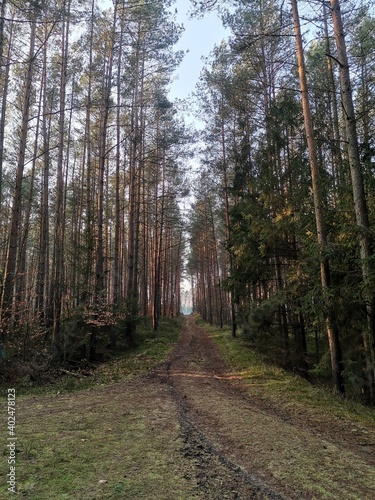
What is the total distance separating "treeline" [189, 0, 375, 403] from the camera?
7215mm

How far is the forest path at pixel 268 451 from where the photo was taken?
→ 2.99m

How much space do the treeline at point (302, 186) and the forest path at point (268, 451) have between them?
8.58 ft

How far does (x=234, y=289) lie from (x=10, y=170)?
19.7 metres

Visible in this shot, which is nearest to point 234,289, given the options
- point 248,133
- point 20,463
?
point 248,133

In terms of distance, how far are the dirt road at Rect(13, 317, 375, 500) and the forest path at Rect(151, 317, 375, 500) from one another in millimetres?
12

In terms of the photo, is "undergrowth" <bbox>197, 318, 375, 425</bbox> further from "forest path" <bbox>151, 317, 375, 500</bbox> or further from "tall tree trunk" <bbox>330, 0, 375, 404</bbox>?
"tall tree trunk" <bbox>330, 0, 375, 404</bbox>

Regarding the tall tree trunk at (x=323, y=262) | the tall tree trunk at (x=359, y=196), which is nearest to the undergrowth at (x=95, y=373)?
the tall tree trunk at (x=323, y=262)

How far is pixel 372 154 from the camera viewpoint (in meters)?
7.76

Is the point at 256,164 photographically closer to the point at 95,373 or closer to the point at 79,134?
the point at 95,373

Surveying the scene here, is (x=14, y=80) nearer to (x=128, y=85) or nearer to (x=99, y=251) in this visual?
(x=128, y=85)

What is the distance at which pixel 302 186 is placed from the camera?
32.8ft

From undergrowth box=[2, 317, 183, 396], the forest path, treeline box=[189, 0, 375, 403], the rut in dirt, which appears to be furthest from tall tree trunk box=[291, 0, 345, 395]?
undergrowth box=[2, 317, 183, 396]

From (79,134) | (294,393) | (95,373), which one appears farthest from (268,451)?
(79,134)

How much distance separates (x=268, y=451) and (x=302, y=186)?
7946 millimetres
